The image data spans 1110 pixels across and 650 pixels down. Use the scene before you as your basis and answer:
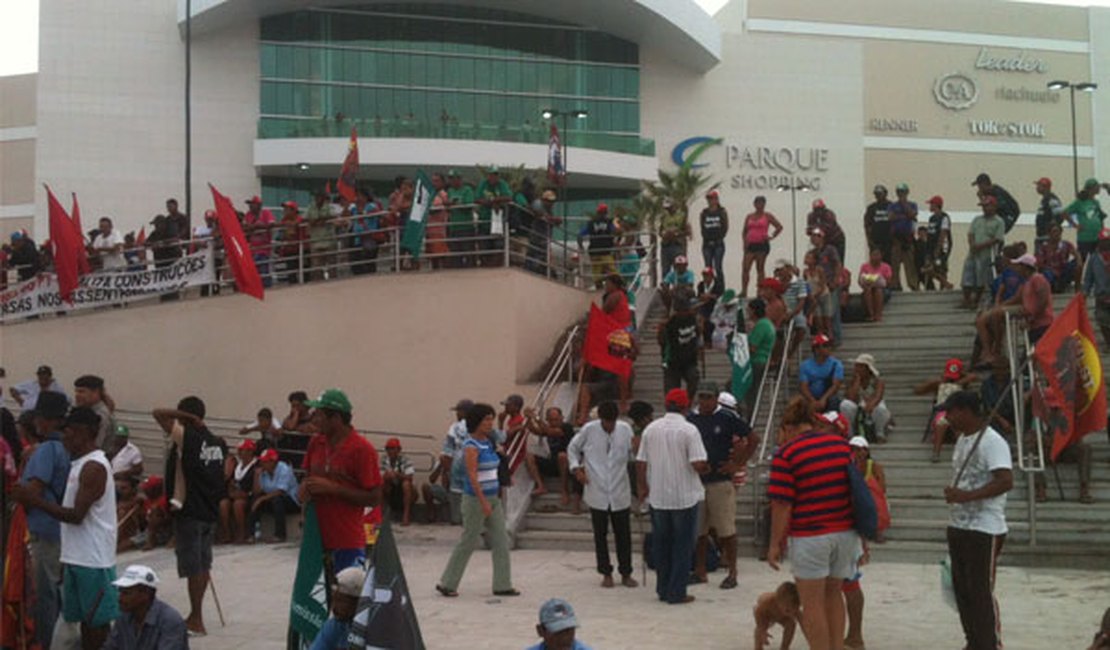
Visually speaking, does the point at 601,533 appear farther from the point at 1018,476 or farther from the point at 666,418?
the point at 1018,476

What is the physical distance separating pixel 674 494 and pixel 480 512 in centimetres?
172

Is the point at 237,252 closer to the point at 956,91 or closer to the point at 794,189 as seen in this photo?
the point at 794,189

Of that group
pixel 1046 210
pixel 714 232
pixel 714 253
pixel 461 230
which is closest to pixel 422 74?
pixel 714 253

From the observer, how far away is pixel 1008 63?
48.6m

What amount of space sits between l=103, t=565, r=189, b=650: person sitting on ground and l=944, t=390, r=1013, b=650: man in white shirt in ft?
14.5

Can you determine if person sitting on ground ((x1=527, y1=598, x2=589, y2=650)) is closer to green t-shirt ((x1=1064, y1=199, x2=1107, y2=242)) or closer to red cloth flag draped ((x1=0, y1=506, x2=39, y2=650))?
red cloth flag draped ((x1=0, y1=506, x2=39, y2=650))

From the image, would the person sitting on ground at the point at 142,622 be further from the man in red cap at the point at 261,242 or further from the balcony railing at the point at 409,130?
the balcony railing at the point at 409,130

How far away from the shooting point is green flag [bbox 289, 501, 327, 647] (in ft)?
22.7

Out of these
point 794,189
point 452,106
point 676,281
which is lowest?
point 676,281

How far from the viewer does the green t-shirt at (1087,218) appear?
58.2ft

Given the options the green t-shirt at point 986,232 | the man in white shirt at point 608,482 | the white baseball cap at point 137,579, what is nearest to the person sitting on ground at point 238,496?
the man in white shirt at point 608,482

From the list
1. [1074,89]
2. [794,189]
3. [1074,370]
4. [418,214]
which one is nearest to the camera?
[1074,370]

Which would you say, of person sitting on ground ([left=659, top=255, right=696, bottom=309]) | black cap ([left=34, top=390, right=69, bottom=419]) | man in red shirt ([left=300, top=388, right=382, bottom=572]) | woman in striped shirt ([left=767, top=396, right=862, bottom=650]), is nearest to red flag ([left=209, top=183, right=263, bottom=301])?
person sitting on ground ([left=659, top=255, right=696, bottom=309])

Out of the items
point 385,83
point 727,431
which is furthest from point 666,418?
point 385,83
